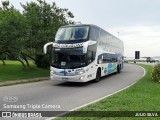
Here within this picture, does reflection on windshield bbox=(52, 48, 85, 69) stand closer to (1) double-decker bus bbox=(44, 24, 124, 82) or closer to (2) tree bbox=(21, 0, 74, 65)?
(1) double-decker bus bbox=(44, 24, 124, 82)

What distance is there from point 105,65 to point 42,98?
1222cm

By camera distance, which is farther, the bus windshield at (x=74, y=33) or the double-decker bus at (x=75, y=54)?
the bus windshield at (x=74, y=33)

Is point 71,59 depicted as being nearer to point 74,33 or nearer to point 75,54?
point 75,54

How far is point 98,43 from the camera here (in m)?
22.1

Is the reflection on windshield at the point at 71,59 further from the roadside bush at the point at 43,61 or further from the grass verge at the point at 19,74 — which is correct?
the roadside bush at the point at 43,61

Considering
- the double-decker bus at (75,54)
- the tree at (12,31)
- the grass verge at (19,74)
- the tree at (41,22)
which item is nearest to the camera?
the double-decker bus at (75,54)

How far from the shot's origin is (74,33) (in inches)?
782

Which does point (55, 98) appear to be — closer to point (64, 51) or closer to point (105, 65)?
point (64, 51)

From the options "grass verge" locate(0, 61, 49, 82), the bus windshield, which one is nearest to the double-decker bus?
the bus windshield

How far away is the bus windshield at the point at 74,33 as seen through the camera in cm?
1962

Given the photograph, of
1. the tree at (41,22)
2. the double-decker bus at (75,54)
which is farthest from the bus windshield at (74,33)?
the tree at (41,22)

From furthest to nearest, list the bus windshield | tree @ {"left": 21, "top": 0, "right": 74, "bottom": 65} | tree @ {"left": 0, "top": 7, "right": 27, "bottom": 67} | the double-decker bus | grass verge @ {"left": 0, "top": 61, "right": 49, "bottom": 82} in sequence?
tree @ {"left": 21, "top": 0, "right": 74, "bottom": 65} → tree @ {"left": 0, "top": 7, "right": 27, "bottom": 67} → grass verge @ {"left": 0, "top": 61, "right": 49, "bottom": 82} → the bus windshield → the double-decker bus

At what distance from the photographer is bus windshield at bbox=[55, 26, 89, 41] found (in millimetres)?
19625

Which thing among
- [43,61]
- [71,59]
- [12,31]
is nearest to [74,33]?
[71,59]
